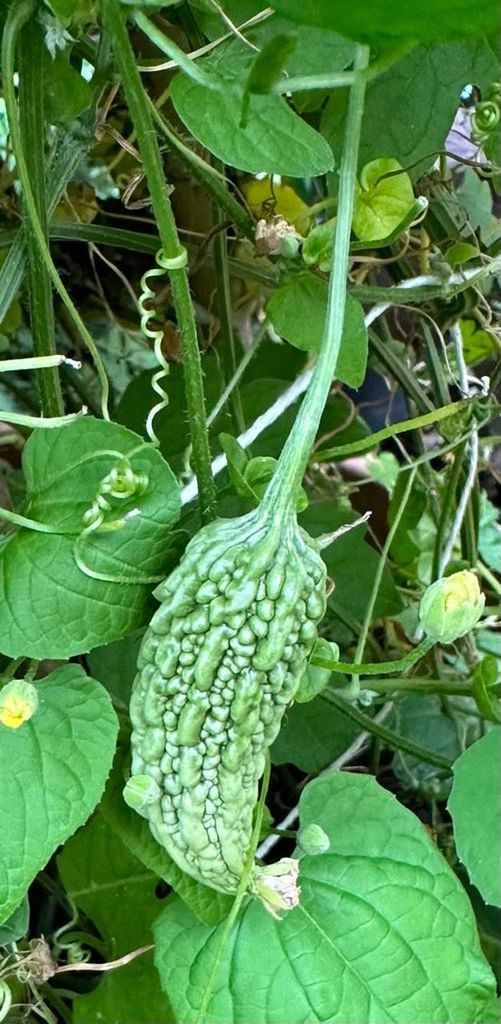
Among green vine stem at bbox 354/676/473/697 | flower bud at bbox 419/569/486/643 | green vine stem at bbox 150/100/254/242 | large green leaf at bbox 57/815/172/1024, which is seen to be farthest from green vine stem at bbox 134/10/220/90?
large green leaf at bbox 57/815/172/1024

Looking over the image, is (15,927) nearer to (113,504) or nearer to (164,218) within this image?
(113,504)

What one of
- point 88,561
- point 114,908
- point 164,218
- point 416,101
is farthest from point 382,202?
point 114,908

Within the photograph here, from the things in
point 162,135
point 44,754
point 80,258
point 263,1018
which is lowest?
point 263,1018

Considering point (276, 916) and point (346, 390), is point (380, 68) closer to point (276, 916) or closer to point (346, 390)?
point (276, 916)

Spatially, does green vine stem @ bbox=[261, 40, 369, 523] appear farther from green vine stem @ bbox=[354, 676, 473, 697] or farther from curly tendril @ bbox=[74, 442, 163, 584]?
green vine stem @ bbox=[354, 676, 473, 697]

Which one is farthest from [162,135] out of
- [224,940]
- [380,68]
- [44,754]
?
[224,940]

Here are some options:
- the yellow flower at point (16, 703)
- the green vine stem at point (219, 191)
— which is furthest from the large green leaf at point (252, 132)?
the yellow flower at point (16, 703)

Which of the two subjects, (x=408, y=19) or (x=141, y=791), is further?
(x=141, y=791)
